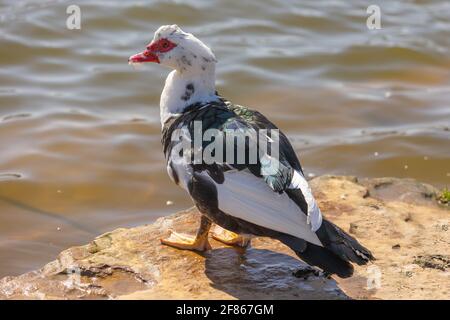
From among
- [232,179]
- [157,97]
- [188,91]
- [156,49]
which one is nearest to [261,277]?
[232,179]

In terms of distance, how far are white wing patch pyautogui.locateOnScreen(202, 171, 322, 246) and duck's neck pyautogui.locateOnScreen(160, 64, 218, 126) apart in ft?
2.63

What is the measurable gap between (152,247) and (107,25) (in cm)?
611

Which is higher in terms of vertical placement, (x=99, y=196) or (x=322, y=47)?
(x=322, y=47)

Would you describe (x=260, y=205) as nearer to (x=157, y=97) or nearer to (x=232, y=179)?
(x=232, y=179)

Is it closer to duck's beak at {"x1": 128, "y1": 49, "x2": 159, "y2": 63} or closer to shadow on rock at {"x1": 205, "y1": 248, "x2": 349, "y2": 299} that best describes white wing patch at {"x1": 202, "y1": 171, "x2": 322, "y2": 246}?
shadow on rock at {"x1": 205, "y1": 248, "x2": 349, "y2": 299}

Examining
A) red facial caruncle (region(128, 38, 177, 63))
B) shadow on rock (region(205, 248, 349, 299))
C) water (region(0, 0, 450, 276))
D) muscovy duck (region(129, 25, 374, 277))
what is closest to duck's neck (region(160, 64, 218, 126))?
muscovy duck (region(129, 25, 374, 277))

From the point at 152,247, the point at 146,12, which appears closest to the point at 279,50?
the point at 146,12

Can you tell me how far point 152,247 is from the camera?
4.69 meters

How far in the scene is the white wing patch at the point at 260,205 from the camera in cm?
398

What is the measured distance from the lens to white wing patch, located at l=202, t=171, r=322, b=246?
13.1 ft

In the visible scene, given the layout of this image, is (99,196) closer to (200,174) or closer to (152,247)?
(152,247)

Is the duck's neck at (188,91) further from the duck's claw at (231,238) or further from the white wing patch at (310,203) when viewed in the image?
the white wing patch at (310,203)

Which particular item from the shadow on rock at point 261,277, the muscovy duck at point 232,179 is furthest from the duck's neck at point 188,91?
the shadow on rock at point 261,277

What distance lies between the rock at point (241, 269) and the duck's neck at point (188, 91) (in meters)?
0.77
